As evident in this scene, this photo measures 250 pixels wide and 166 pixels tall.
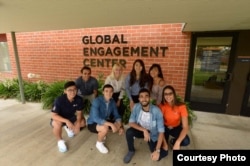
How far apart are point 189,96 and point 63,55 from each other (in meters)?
3.89

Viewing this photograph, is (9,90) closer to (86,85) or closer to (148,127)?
(86,85)

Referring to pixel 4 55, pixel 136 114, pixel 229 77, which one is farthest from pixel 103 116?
pixel 4 55

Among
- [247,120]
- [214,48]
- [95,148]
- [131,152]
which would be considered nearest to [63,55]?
[95,148]

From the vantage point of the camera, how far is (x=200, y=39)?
3.91m

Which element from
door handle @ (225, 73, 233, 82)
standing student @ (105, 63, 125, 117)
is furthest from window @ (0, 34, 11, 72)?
door handle @ (225, 73, 233, 82)

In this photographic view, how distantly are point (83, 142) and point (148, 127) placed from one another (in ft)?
4.02

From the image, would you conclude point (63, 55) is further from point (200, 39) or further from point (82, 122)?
point (200, 39)

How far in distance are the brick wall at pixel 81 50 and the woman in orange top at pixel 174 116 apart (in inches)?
74.8

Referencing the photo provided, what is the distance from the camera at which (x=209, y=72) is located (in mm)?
4105

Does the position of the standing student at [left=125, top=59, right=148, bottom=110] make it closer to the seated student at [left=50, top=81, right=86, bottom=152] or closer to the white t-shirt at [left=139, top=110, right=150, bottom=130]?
the white t-shirt at [left=139, top=110, right=150, bottom=130]

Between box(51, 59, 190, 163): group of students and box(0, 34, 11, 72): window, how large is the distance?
5.05m

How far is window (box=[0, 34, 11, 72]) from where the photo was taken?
6.11m

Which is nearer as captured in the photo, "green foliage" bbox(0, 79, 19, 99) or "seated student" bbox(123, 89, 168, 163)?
"seated student" bbox(123, 89, 168, 163)

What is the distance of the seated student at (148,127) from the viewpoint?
7.69 feet
